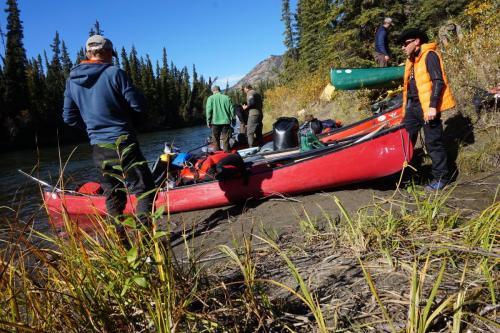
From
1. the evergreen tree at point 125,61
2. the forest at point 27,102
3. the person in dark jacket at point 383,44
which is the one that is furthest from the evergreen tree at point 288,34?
the person in dark jacket at point 383,44

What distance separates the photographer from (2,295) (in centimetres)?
124

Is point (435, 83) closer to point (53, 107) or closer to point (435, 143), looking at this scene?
point (435, 143)

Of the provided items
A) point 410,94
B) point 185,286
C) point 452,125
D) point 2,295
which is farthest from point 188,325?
point 452,125

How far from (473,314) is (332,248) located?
2.98ft

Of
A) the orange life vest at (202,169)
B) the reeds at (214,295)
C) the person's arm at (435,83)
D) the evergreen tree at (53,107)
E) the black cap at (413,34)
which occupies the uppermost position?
the evergreen tree at (53,107)

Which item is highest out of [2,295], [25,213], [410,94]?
[410,94]

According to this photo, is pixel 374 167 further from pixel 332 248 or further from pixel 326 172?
pixel 332 248

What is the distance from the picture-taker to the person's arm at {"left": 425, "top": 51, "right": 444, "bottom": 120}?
3.75m

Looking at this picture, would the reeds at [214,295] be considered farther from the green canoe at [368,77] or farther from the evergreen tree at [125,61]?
the evergreen tree at [125,61]

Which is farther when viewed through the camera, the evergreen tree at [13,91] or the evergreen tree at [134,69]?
the evergreen tree at [134,69]

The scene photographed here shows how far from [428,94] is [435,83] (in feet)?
0.48

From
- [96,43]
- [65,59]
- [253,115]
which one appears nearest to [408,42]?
[96,43]

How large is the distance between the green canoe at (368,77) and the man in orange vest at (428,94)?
3.26 m

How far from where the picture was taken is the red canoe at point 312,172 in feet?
14.1
